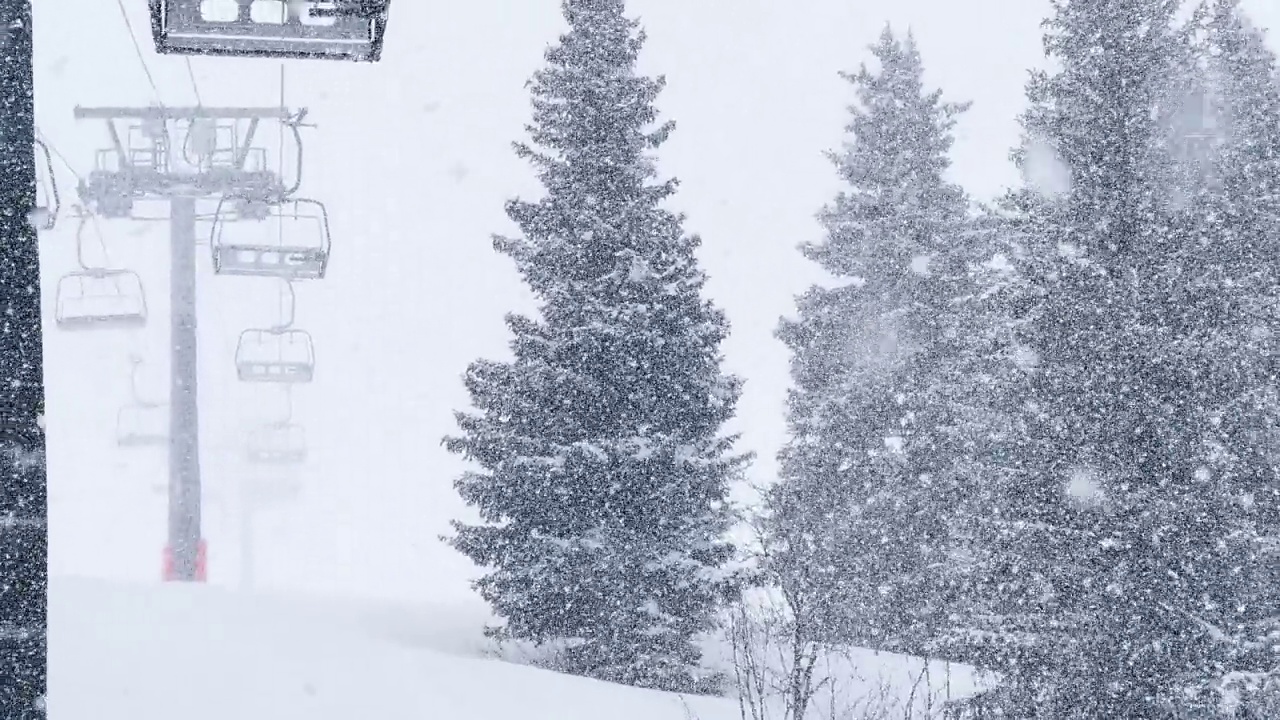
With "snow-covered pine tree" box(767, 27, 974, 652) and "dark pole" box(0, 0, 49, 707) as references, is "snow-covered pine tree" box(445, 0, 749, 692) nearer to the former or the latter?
"snow-covered pine tree" box(767, 27, 974, 652)

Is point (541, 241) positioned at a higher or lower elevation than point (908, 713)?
higher

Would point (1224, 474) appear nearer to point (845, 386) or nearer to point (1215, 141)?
point (1215, 141)

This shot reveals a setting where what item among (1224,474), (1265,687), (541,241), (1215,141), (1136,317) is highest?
(1215,141)

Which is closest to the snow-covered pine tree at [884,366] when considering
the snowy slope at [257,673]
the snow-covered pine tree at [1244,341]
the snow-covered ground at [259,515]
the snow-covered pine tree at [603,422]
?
the snow-covered ground at [259,515]

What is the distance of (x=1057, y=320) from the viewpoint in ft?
46.0

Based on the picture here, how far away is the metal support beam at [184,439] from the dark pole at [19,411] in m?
10.8

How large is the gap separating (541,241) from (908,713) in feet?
26.8

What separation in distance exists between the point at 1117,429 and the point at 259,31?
11.0m

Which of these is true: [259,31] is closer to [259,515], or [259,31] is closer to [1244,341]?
[1244,341]

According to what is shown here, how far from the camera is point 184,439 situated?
1364 centimetres

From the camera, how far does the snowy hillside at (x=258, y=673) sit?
745 cm

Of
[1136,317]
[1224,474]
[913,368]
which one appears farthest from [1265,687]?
[913,368]

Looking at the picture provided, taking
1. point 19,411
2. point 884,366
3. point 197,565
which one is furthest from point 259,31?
point 884,366

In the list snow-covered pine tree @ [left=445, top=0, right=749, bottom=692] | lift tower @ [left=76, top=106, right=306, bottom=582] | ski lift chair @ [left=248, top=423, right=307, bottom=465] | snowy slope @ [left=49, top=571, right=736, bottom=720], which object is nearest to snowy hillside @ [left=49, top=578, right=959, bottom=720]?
snowy slope @ [left=49, top=571, right=736, bottom=720]
